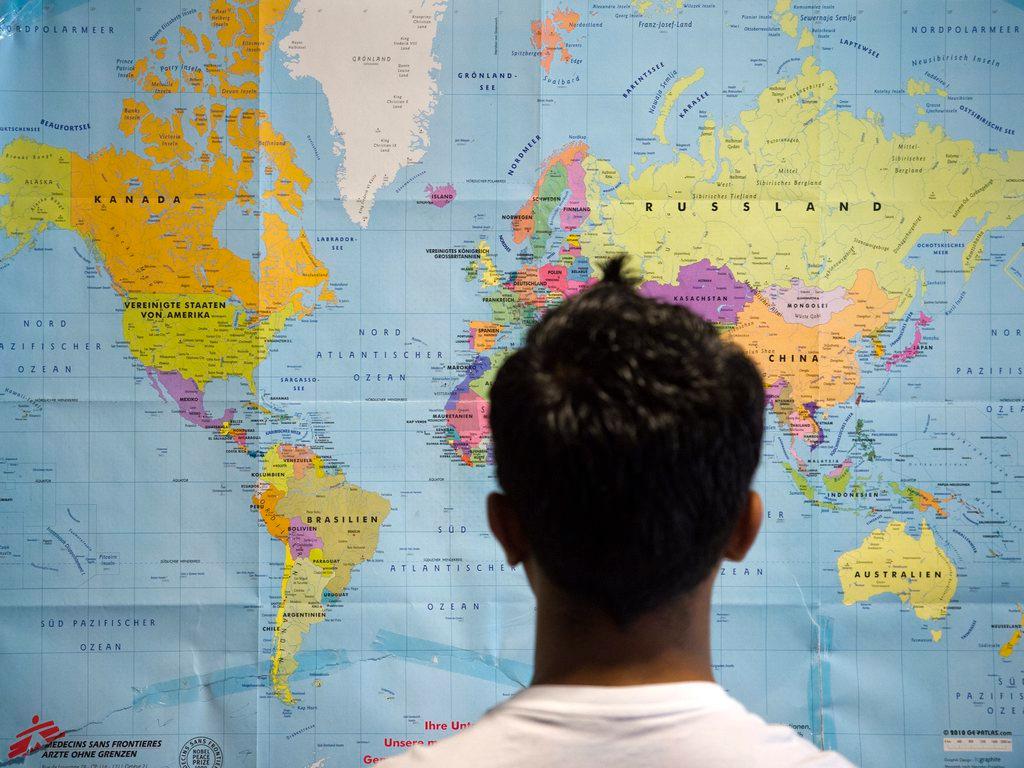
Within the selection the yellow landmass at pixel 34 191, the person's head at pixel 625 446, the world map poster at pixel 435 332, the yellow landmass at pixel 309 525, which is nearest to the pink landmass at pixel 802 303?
the world map poster at pixel 435 332

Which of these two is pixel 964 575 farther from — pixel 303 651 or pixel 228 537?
pixel 228 537

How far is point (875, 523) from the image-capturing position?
5.15ft

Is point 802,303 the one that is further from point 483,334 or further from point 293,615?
point 293,615

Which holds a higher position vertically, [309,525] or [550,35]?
[550,35]

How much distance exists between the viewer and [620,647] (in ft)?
2.36

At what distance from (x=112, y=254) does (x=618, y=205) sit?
0.94 metres

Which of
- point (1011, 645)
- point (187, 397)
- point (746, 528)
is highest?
point (187, 397)

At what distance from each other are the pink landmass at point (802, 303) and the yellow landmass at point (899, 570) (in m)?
0.41

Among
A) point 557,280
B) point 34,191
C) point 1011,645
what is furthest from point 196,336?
point 1011,645

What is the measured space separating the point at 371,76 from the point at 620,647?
122 cm

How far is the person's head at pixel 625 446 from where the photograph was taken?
0.66m

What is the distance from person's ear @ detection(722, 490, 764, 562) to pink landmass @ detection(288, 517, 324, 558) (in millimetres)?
975

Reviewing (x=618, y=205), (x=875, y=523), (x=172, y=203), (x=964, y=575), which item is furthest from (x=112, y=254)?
(x=964, y=575)

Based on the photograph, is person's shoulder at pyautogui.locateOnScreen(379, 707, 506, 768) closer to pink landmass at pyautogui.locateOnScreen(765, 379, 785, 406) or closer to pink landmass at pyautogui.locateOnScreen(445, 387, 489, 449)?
pink landmass at pyautogui.locateOnScreen(445, 387, 489, 449)
